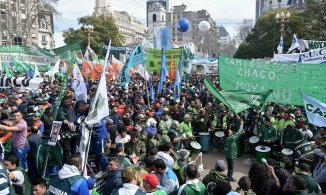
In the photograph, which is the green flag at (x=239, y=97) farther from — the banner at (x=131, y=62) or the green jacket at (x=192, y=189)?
the banner at (x=131, y=62)

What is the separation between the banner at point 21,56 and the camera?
716 inches

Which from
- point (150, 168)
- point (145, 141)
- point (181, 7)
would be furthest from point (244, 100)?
point (181, 7)

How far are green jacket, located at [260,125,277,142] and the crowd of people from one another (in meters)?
0.03

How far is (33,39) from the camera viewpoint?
70938 mm

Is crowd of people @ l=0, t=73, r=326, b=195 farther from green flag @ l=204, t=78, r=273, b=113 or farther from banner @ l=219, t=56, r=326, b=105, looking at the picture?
banner @ l=219, t=56, r=326, b=105

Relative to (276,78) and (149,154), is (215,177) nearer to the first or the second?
(149,154)

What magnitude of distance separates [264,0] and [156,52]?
409ft

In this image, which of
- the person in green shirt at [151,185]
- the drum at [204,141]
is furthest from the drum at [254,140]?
the person in green shirt at [151,185]

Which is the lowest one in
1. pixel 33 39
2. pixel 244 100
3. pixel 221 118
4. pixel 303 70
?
pixel 221 118

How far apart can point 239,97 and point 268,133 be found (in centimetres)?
189

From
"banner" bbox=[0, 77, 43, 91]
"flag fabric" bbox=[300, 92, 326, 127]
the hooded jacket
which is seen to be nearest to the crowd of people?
the hooded jacket

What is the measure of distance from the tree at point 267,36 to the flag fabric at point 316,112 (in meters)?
39.5

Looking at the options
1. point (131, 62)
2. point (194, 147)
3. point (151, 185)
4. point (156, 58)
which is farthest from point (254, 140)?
point (156, 58)

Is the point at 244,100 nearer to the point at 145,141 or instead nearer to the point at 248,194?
the point at 145,141
